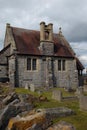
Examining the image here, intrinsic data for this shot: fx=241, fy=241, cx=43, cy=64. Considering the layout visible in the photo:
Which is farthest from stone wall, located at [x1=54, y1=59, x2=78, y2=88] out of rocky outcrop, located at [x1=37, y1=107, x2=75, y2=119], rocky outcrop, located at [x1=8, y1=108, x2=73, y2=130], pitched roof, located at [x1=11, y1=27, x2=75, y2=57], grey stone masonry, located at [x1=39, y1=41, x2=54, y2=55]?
rocky outcrop, located at [x1=8, y1=108, x2=73, y2=130]

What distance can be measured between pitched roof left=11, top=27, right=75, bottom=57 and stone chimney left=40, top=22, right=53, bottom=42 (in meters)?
1.85

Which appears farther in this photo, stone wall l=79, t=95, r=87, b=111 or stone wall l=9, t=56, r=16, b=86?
stone wall l=9, t=56, r=16, b=86

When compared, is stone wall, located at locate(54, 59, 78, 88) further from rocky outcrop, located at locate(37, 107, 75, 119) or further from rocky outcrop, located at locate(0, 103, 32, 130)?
rocky outcrop, located at locate(37, 107, 75, 119)

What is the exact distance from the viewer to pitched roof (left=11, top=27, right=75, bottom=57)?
43375 millimetres

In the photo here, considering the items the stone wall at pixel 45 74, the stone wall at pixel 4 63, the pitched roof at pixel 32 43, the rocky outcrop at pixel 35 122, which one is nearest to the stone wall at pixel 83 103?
the rocky outcrop at pixel 35 122

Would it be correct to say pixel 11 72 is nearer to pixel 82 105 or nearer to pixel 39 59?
pixel 39 59

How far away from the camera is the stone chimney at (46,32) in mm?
44469

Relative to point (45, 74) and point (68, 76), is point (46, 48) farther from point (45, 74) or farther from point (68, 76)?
point (68, 76)

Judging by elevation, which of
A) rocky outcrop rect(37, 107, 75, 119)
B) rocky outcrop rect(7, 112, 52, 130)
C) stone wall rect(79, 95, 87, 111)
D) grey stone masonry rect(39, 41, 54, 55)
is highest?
grey stone masonry rect(39, 41, 54, 55)

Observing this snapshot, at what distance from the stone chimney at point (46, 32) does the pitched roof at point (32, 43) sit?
1.85m

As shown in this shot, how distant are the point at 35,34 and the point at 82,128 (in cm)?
3572

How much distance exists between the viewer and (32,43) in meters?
45.2

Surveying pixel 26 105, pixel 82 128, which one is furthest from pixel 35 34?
pixel 82 128

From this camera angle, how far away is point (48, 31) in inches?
1774
